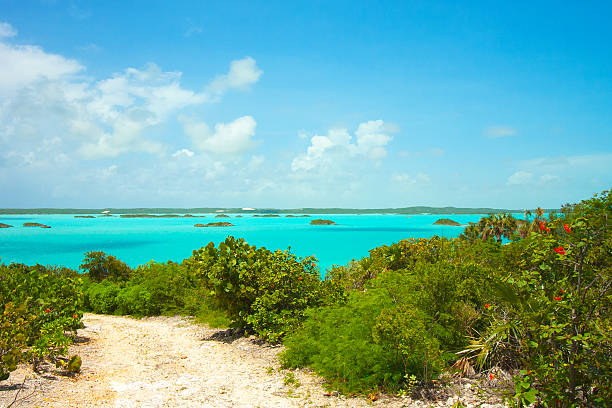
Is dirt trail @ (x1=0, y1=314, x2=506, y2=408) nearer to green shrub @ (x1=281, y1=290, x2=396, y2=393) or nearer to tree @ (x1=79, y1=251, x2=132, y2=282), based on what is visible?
green shrub @ (x1=281, y1=290, x2=396, y2=393)

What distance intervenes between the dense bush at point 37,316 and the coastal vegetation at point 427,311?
38 mm

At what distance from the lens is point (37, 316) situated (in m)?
8.04

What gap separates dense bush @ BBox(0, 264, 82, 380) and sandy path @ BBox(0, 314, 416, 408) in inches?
20.1

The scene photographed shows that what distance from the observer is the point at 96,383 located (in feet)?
23.0

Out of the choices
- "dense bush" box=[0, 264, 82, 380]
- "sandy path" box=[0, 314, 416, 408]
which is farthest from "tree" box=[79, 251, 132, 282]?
"sandy path" box=[0, 314, 416, 408]

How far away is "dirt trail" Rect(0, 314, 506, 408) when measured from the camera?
246 inches

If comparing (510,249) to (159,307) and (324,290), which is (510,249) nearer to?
(324,290)

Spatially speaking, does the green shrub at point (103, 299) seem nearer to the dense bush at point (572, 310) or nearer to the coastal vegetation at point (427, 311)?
the coastal vegetation at point (427, 311)

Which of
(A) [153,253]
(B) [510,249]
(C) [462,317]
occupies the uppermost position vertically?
(B) [510,249]

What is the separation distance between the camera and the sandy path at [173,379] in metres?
6.29

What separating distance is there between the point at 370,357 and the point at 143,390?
3.98m

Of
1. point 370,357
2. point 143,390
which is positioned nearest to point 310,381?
point 370,357

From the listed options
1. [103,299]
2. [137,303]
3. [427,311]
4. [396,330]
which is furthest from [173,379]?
[103,299]

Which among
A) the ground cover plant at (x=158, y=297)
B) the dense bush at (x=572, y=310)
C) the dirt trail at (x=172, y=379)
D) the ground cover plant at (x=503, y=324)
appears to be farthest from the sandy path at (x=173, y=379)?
the ground cover plant at (x=158, y=297)
